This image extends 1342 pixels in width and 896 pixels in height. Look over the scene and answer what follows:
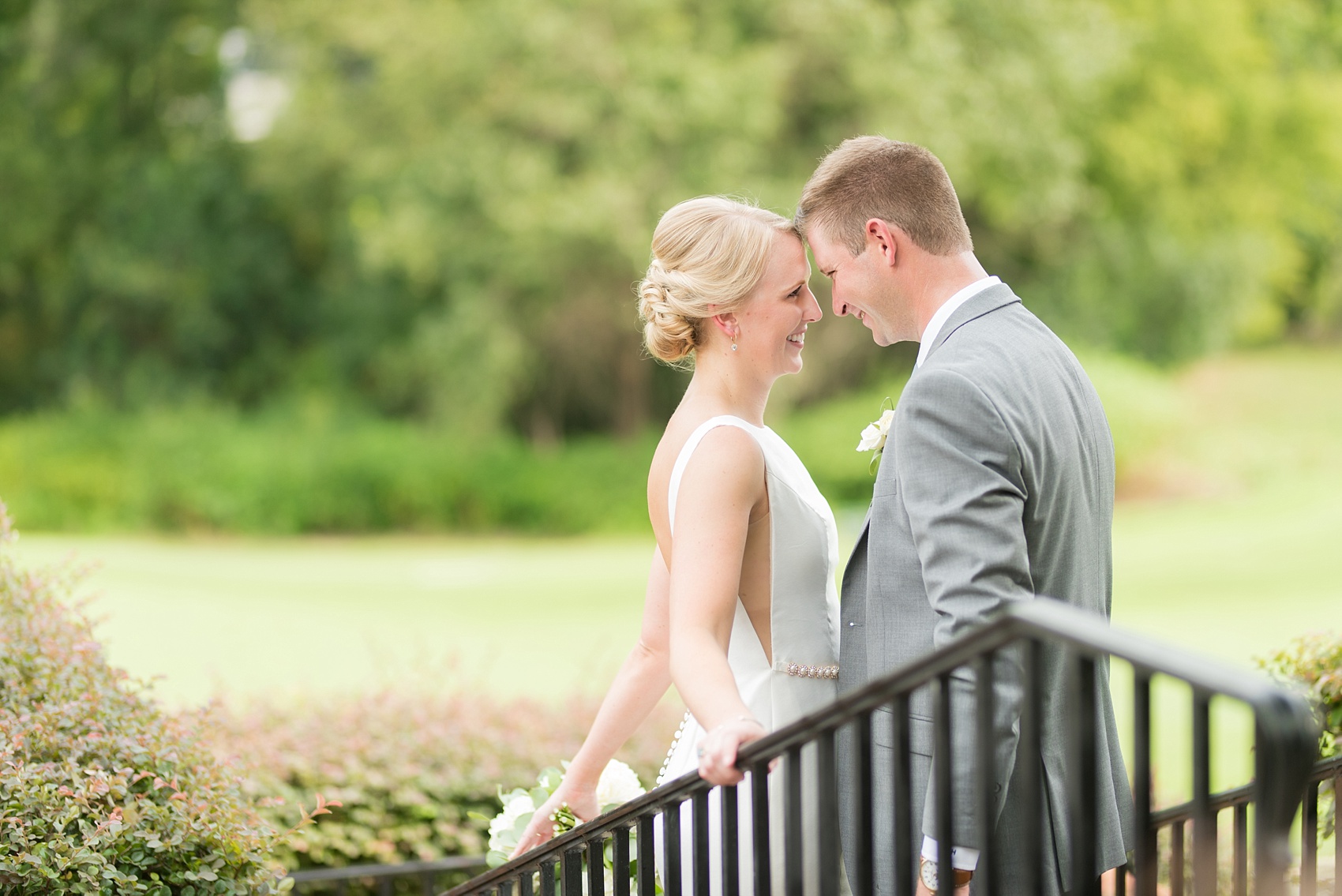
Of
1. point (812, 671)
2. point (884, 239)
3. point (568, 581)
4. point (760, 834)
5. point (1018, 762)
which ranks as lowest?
point (760, 834)

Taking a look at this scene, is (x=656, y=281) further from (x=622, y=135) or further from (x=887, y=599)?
(x=622, y=135)

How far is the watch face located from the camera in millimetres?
2086

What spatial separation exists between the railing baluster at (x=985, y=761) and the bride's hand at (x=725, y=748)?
1.54 feet

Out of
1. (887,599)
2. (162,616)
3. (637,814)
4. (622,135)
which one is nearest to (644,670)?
(637,814)

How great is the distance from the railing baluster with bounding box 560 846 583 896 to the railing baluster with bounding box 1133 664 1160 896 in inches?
48.1

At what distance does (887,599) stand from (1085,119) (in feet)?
68.8

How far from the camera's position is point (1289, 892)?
12.4ft

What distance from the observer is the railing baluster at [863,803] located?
1776 mm

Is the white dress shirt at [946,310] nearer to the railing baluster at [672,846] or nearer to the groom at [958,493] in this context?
the groom at [958,493]

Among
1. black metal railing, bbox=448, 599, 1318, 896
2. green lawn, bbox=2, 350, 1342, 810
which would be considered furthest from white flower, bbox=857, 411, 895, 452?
green lawn, bbox=2, 350, 1342, 810

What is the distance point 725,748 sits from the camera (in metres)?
1.97

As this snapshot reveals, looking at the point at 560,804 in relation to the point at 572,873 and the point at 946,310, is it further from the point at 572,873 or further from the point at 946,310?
the point at 946,310

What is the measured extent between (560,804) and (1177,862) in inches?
59.4

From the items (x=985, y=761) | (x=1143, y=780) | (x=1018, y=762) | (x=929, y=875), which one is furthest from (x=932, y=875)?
(x=1143, y=780)
